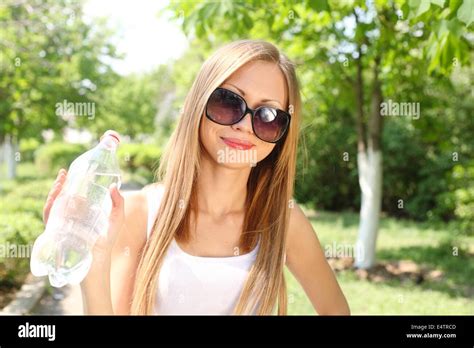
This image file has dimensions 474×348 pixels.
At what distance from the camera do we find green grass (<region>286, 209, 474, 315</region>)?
5453 millimetres

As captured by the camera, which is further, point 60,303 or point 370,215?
point 370,215

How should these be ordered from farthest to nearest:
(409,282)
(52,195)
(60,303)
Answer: (409,282), (60,303), (52,195)

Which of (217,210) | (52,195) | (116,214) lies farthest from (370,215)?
(52,195)

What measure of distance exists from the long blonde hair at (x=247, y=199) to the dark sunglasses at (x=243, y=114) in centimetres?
3

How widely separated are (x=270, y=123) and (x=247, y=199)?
33 cm

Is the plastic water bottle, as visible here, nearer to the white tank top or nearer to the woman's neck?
the white tank top

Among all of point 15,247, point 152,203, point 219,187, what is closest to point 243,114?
point 219,187

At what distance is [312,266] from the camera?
1.93m

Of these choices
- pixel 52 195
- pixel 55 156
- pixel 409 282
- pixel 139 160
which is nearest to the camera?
pixel 52 195

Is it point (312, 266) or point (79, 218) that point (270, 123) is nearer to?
point (312, 266)

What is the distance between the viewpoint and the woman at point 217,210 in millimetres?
1729

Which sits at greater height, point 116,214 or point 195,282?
point 116,214

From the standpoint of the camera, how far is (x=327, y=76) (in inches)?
278

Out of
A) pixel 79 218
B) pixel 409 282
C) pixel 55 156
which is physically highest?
pixel 55 156
